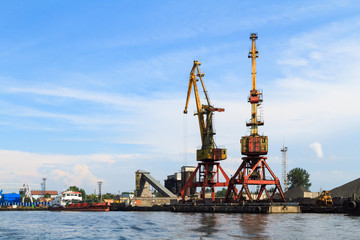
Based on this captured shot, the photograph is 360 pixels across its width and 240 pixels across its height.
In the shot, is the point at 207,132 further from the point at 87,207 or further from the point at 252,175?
the point at 87,207

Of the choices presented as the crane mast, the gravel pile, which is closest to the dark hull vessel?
the crane mast

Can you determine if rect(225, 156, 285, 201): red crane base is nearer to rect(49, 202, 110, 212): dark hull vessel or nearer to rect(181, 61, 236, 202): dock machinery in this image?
rect(181, 61, 236, 202): dock machinery

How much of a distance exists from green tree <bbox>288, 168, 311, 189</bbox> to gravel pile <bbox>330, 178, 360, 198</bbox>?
6902cm

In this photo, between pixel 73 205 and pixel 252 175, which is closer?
pixel 252 175

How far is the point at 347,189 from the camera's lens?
330ft

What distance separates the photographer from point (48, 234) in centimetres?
4888

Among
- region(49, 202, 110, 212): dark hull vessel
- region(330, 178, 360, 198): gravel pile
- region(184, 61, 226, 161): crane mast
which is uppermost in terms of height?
region(184, 61, 226, 161): crane mast

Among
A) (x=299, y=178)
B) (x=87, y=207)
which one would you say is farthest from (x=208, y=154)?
(x=299, y=178)

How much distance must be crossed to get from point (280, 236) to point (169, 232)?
493 inches

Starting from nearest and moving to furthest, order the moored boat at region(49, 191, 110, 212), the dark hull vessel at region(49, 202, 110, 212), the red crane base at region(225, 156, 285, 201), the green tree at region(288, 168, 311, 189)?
the red crane base at region(225, 156, 285, 201), the dark hull vessel at region(49, 202, 110, 212), the moored boat at region(49, 191, 110, 212), the green tree at region(288, 168, 311, 189)

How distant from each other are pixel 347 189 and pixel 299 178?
2883 inches

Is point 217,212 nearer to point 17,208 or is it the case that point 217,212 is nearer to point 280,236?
point 280,236

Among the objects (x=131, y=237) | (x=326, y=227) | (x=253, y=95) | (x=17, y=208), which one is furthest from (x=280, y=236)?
(x=17, y=208)

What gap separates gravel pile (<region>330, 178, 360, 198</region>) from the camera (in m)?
97.6
